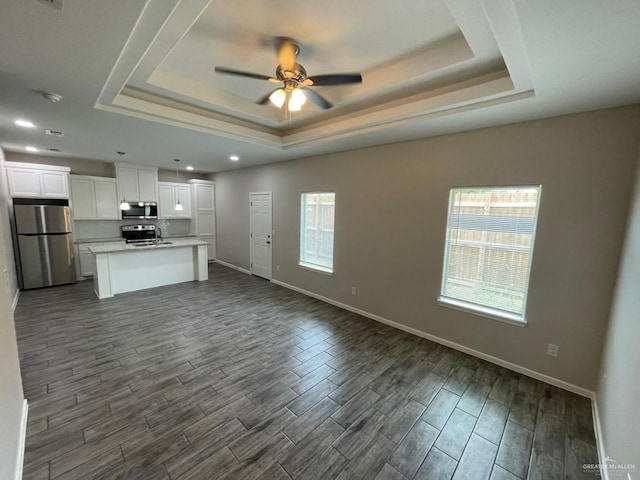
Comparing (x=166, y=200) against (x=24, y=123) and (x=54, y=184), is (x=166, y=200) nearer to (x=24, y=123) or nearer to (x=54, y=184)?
(x=54, y=184)

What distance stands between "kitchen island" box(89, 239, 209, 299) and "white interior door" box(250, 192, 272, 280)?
1.15m

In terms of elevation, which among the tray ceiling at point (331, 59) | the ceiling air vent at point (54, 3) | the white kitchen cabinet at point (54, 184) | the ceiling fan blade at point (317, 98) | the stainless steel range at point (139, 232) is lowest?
the stainless steel range at point (139, 232)

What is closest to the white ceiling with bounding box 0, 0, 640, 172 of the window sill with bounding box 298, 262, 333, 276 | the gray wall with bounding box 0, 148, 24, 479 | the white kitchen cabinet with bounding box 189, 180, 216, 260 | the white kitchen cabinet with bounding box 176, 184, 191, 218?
the gray wall with bounding box 0, 148, 24, 479

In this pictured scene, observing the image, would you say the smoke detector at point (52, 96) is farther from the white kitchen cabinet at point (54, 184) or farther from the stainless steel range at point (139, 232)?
the stainless steel range at point (139, 232)

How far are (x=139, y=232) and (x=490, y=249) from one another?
751cm

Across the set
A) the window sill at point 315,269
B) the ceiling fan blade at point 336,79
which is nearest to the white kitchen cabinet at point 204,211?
the window sill at point 315,269

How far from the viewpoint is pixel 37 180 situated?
5.07 meters

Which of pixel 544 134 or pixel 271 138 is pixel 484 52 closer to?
pixel 544 134

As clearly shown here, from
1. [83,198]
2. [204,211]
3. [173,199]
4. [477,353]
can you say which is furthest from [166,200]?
[477,353]

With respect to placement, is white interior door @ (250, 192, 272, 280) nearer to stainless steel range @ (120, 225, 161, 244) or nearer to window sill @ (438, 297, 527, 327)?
stainless steel range @ (120, 225, 161, 244)

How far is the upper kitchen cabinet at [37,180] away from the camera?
486cm

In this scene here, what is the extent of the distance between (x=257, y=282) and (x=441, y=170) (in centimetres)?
442

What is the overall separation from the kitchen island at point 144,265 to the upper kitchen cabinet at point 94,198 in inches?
40.2

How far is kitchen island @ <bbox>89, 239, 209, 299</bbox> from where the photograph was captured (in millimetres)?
4746
